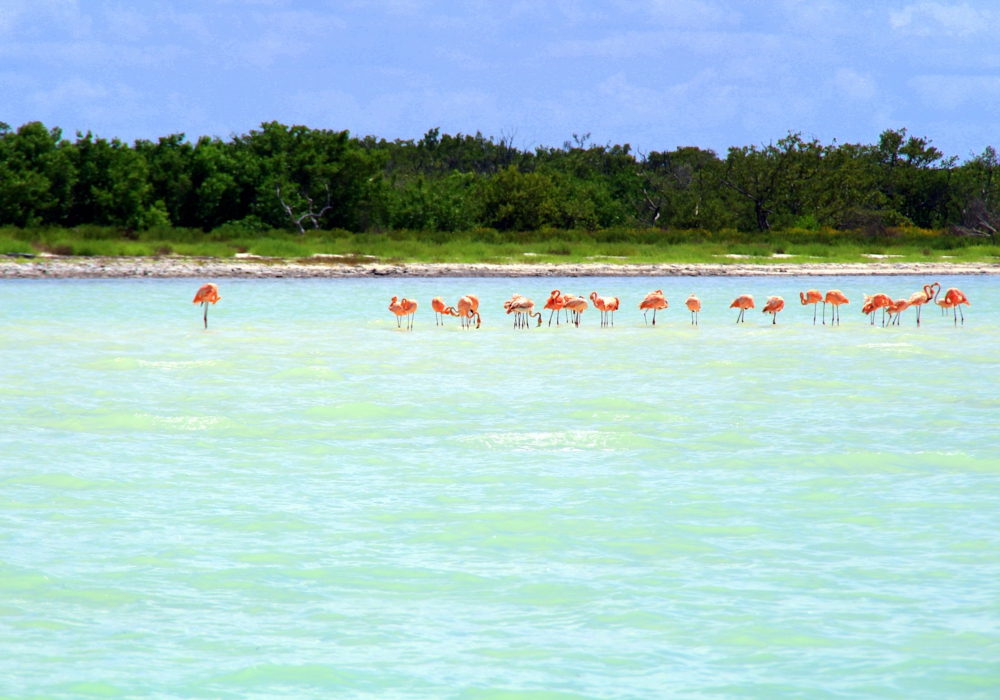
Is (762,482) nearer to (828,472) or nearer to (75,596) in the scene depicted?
(828,472)

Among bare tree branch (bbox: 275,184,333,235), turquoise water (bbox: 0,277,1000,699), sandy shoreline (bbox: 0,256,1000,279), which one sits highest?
bare tree branch (bbox: 275,184,333,235)

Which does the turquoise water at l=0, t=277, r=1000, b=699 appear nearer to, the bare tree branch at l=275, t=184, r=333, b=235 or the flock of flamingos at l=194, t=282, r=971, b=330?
the flock of flamingos at l=194, t=282, r=971, b=330

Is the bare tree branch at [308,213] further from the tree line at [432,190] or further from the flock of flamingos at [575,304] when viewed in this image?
the flock of flamingos at [575,304]

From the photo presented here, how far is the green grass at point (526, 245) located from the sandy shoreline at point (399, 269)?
66.5 inches

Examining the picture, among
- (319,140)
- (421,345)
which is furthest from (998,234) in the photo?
(421,345)

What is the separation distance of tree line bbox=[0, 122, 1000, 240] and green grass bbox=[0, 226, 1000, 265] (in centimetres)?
306

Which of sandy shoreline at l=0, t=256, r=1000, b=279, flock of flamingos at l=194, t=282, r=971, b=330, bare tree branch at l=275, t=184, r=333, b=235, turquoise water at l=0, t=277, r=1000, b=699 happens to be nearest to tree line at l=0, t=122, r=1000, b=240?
bare tree branch at l=275, t=184, r=333, b=235

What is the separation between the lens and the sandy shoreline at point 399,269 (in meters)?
42.5

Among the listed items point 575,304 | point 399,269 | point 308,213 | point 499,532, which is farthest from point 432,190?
point 499,532

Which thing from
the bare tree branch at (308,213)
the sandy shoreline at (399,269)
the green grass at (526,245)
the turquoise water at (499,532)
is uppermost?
the bare tree branch at (308,213)

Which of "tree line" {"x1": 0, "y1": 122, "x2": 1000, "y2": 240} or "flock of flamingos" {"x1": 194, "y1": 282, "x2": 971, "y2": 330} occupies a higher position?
"tree line" {"x1": 0, "y1": 122, "x2": 1000, "y2": 240}

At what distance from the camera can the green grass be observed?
48.3 meters

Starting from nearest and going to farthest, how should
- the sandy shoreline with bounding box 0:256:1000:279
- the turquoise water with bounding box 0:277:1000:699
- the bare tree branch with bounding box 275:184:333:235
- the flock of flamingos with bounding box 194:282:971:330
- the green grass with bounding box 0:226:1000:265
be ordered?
the turquoise water with bounding box 0:277:1000:699
the flock of flamingos with bounding box 194:282:971:330
the sandy shoreline with bounding box 0:256:1000:279
the green grass with bounding box 0:226:1000:265
the bare tree branch with bounding box 275:184:333:235

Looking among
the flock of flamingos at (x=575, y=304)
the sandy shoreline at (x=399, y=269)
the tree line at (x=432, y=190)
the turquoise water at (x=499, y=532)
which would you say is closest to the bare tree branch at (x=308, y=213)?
the tree line at (x=432, y=190)
